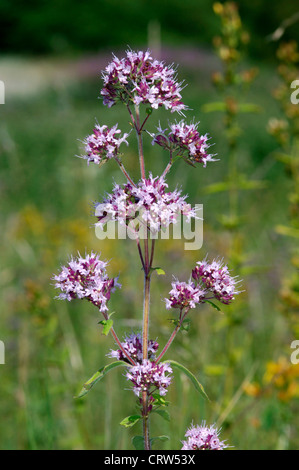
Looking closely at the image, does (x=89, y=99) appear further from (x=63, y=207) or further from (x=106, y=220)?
(x=106, y=220)

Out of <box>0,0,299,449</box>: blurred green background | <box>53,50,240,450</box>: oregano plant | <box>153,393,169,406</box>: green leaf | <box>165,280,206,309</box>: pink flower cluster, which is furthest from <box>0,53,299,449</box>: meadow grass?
<box>153,393,169,406</box>: green leaf

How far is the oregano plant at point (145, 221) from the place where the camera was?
1.27 metres

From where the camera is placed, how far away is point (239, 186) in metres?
2.62

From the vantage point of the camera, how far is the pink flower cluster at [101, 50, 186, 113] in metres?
1.32

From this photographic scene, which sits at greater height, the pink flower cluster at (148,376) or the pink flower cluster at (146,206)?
the pink flower cluster at (146,206)

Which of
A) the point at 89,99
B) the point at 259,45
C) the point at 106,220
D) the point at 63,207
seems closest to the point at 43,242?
the point at 63,207

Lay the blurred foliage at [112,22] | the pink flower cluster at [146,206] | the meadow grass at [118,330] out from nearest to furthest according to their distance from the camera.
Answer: the pink flower cluster at [146,206] < the meadow grass at [118,330] < the blurred foliage at [112,22]

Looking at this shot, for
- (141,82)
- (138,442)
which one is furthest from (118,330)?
(141,82)

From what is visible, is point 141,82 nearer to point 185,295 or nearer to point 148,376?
point 185,295

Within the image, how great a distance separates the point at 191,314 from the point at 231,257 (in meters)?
0.77

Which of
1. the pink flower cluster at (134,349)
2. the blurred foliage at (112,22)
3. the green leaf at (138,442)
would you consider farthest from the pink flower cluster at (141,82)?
the blurred foliage at (112,22)

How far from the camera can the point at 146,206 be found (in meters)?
1.28

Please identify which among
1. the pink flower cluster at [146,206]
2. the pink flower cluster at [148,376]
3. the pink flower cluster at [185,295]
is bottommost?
the pink flower cluster at [148,376]

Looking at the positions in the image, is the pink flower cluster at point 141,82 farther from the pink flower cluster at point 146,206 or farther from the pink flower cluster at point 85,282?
the pink flower cluster at point 85,282
